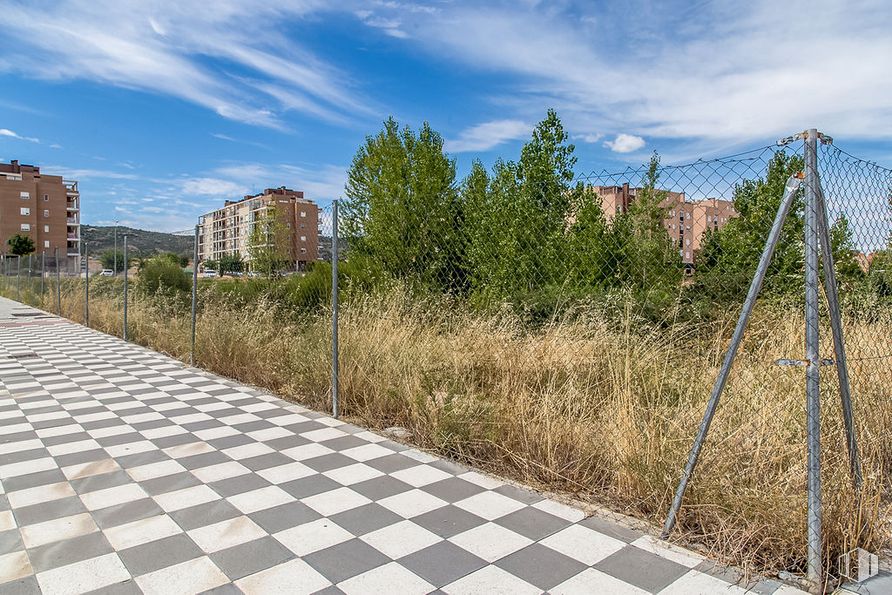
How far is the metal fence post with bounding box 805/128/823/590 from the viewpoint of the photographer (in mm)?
1982

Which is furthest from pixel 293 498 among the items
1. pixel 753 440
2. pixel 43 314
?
pixel 43 314

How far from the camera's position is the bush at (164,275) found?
1517cm

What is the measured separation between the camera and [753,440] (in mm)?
2502

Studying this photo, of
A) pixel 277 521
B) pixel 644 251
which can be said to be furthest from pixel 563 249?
pixel 277 521

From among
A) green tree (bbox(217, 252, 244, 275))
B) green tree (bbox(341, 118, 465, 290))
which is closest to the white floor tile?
green tree (bbox(341, 118, 465, 290))

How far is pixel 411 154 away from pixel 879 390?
1314cm

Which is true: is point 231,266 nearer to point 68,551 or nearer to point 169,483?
point 169,483

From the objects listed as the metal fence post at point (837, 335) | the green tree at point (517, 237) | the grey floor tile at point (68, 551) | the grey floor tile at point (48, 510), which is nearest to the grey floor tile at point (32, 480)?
the grey floor tile at point (48, 510)

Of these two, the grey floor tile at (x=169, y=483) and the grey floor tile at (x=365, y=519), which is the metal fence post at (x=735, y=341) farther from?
the grey floor tile at (x=169, y=483)

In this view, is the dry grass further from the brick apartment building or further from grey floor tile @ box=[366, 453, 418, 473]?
the brick apartment building

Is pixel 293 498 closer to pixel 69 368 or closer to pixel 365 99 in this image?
pixel 69 368

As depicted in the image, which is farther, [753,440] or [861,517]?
[753,440]

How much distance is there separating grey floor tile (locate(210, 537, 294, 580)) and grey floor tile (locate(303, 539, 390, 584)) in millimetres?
131

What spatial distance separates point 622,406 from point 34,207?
3135 inches
